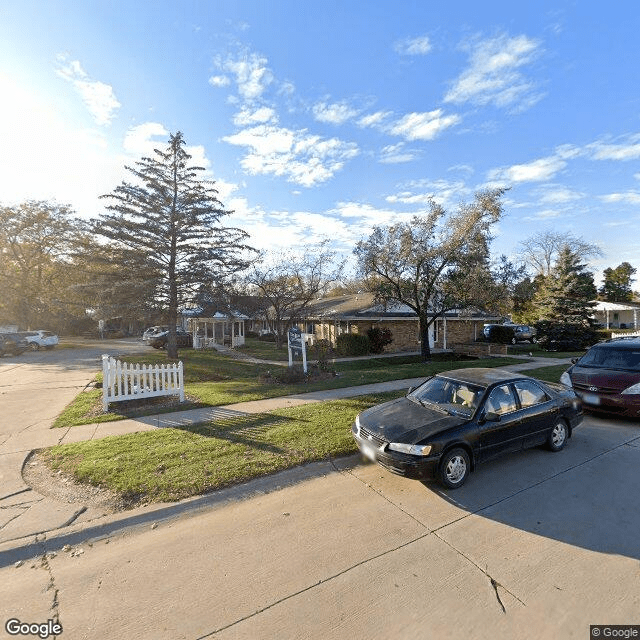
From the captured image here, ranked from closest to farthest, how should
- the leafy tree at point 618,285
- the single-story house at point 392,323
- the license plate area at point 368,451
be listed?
1. the license plate area at point 368,451
2. the single-story house at point 392,323
3. the leafy tree at point 618,285

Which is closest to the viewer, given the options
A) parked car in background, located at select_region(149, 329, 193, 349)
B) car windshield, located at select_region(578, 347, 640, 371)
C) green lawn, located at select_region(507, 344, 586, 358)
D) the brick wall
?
Result: car windshield, located at select_region(578, 347, 640, 371)

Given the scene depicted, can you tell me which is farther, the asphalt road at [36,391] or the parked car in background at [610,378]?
the asphalt road at [36,391]

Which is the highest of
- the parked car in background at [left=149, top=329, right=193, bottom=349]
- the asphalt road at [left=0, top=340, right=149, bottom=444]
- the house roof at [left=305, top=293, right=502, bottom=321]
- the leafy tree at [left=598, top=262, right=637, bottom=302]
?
the leafy tree at [left=598, top=262, right=637, bottom=302]

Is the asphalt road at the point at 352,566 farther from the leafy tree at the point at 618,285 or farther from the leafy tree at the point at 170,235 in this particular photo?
the leafy tree at the point at 618,285

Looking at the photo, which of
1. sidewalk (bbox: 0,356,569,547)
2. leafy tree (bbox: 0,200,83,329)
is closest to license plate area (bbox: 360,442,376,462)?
sidewalk (bbox: 0,356,569,547)

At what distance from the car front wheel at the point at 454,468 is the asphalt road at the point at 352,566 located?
126 millimetres

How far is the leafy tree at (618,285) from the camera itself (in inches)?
1960

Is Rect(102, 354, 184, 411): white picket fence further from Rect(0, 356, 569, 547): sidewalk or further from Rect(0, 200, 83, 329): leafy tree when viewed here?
Rect(0, 200, 83, 329): leafy tree

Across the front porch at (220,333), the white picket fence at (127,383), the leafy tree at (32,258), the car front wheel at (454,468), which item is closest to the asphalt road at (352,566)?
the car front wheel at (454,468)

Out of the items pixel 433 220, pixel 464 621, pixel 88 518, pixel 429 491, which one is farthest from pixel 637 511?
pixel 433 220

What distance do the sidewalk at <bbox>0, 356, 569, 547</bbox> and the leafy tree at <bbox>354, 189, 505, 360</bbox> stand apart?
582cm

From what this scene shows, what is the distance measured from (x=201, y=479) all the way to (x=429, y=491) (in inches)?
113

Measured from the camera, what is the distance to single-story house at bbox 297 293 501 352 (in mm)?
21484

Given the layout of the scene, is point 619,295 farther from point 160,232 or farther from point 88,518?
point 88,518
